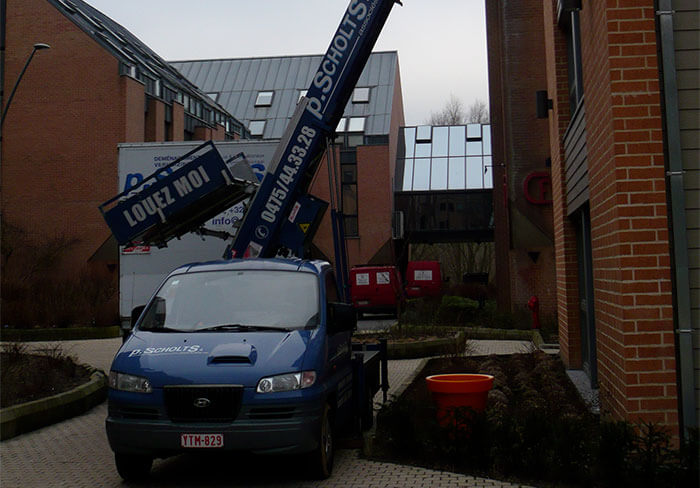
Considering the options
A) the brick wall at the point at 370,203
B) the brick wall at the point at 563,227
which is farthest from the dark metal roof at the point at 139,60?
the brick wall at the point at 563,227

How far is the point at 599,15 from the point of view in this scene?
21.2 feet

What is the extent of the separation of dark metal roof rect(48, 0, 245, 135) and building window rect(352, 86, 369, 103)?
7.33 metres

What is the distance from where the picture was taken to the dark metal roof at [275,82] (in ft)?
137

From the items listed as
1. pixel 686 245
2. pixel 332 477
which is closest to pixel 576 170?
pixel 686 245

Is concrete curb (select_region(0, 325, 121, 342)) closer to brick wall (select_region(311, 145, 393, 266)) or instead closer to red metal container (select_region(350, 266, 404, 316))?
red metal container (select_region(350, 266, 404, 316))

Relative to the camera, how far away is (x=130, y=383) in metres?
6.02

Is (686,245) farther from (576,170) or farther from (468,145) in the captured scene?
(468,145)

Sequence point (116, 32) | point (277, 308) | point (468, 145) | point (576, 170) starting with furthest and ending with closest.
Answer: point (468, 145) → point (116, 32) → point (576, 170) → point (277, 308)

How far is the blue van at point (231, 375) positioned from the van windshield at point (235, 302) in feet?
0.03

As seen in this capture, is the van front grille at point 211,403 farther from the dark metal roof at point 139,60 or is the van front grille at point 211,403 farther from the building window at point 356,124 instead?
the building window at point 356,124

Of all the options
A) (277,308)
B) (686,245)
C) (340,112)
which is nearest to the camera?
(686,245)

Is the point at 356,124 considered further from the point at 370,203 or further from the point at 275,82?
the point at 275,82

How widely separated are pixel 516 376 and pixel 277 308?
4.33 meters

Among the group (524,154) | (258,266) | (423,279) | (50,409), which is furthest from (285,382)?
(423,279)
